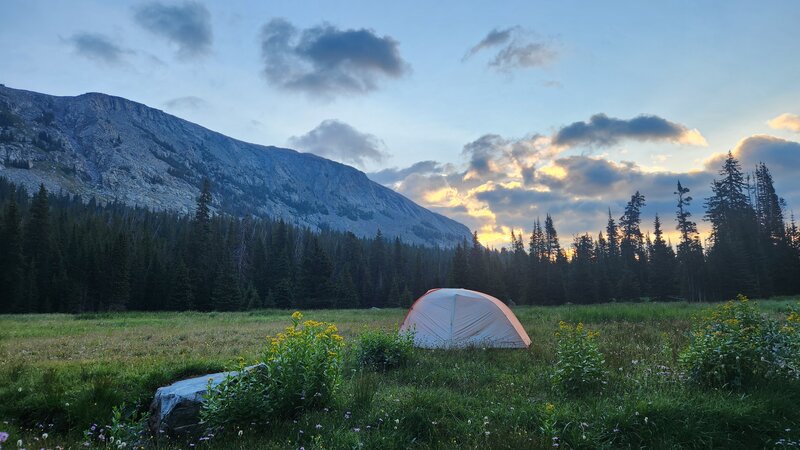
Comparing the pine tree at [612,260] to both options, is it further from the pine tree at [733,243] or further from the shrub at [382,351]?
the shrub at [382,351]

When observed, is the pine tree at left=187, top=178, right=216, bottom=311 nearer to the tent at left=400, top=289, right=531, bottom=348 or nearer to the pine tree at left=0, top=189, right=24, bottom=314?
the pine tree at left=0, top=189, right=24, bottom=314

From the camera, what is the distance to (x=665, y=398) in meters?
7.13

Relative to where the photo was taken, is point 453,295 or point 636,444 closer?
point 636,444

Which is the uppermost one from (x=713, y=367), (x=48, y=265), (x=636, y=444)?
(x=48, y=265)

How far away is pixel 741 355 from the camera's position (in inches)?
313

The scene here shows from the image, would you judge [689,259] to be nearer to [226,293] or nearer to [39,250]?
[226,293]

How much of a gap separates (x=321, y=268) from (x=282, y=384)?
7090 centimetres

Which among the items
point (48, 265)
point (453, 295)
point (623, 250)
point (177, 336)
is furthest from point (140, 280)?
point (623, 250)

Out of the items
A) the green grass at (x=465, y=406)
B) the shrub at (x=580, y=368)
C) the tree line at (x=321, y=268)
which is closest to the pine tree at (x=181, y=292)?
the tree line at (x=321, y=268)

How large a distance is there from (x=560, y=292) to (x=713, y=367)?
239 ft

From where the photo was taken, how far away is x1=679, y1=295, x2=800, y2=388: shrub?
7875 mm

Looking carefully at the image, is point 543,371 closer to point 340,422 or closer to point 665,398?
point 665,398

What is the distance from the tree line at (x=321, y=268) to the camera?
57938 mm

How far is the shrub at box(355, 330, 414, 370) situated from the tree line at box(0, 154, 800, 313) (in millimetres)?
55332
